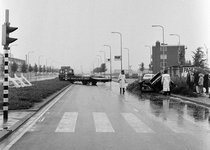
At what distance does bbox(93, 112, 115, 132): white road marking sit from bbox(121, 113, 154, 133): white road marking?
72 cm

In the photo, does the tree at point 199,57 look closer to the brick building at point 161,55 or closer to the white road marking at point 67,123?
the brick building at point 161,55

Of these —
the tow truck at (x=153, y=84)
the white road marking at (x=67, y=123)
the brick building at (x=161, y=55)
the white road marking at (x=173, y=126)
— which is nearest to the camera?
the white road marking at (x=173, y=126)

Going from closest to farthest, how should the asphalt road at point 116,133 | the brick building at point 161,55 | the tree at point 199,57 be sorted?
the asphalt road at point 116,133, the tree at point 199,57, the brick building at point 161,55

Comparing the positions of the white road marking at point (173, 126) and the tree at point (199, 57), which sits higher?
the tree at point (199, 57)

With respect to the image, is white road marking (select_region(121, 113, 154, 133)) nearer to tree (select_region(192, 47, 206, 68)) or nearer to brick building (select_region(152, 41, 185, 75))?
tree (select_region(192, 47, 206, 68))

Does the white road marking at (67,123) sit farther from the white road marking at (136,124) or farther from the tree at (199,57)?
the tree at (199,57)

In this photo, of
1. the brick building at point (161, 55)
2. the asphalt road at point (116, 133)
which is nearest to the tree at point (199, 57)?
the brick building at point (161, 55)

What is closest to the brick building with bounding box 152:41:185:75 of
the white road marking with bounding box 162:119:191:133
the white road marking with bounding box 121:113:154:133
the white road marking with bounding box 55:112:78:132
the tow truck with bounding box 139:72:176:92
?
the tow truck with bounding box 139:72:176:92

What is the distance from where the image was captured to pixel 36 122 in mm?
8680

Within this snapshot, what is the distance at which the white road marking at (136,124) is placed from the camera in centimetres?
747

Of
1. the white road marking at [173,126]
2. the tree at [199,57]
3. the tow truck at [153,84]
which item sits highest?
the tree at [199,57]

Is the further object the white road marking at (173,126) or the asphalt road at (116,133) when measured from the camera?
the white road marking at (173,126)

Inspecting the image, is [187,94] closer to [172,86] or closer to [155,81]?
[172,86]

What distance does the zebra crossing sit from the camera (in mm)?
7430
